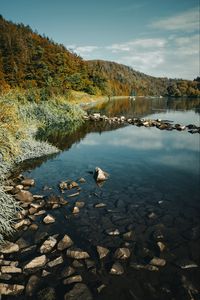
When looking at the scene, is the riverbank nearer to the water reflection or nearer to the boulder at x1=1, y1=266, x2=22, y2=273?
the boulder at x1=1, y1=266, x2=22, y2=273

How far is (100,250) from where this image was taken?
250 inches

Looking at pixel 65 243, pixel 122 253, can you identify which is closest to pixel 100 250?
pixel 122 253

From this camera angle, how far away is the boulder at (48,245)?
640 centimetres

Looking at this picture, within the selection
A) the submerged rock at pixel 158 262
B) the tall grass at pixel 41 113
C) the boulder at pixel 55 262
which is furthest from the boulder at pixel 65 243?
the tall grass at pixel 41 113

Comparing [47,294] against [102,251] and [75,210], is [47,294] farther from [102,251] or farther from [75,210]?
[75,210]

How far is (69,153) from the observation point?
16641 mm

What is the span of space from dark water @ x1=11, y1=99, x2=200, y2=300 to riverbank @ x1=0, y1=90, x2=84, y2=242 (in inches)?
43.3

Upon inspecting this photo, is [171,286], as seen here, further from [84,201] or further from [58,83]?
[58,83]

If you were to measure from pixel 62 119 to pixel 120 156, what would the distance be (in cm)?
1369

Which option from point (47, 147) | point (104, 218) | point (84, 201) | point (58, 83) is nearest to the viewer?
point (104, 218)

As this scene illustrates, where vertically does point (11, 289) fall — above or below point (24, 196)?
below

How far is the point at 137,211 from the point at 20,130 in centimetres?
763

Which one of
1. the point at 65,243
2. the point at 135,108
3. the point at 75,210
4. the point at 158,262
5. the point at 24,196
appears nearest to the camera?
the point at 158,262

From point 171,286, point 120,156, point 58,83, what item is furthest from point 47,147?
point 58,83
